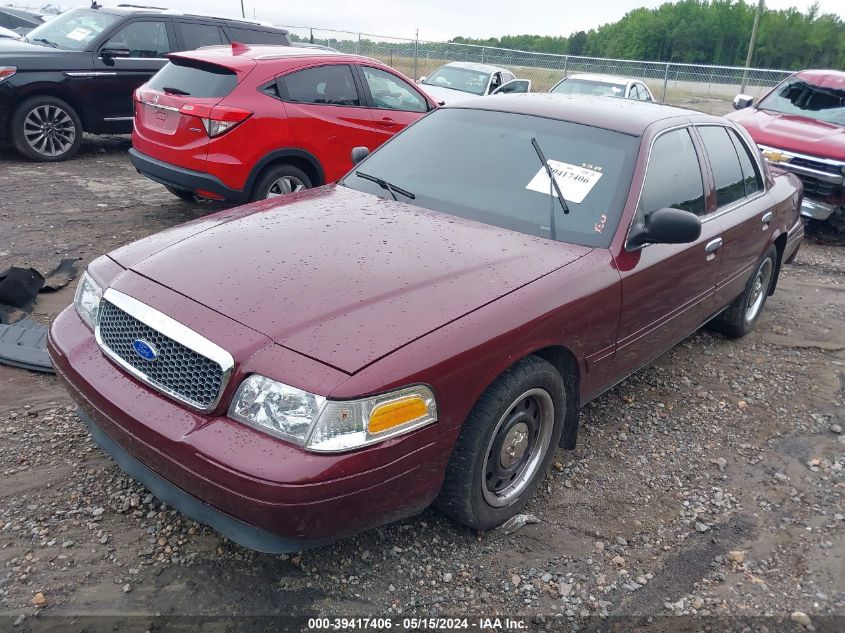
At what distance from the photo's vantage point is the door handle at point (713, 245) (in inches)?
161

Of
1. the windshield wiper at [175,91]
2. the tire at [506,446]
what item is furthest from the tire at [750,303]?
the windshield wiper at [175,91]

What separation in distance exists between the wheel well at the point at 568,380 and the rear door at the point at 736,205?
167 centimetres

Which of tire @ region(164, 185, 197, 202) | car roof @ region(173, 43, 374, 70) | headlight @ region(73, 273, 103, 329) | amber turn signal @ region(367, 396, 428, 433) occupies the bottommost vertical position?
tire @ region(164, 185, 197, 202)

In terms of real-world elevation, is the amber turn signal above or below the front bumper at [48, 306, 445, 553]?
above

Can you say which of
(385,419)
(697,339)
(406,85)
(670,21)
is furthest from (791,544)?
(670,21)

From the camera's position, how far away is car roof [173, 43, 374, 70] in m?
6.45

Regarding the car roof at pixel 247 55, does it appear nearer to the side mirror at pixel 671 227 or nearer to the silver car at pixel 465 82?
the side mirror at pixel 671 227

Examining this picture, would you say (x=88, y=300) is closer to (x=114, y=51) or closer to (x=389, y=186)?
(x=389, y=186)

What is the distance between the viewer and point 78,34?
30.1 feet

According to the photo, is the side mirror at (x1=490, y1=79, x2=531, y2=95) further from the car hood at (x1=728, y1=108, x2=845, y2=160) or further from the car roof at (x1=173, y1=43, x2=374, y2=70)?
the car roof at (x1=173, y1=43, x2=374, y2=70)

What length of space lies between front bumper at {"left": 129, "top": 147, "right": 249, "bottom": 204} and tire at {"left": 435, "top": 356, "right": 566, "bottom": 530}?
Answer: 4.01 metres

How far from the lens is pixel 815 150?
827cm

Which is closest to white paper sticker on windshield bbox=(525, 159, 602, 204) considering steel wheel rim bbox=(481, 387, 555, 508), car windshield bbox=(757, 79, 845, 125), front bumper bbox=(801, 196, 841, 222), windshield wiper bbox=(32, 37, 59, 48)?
steel wheel rim bbox=(481, 387, 555, 508)

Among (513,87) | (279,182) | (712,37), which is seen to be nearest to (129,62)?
(279,182)
